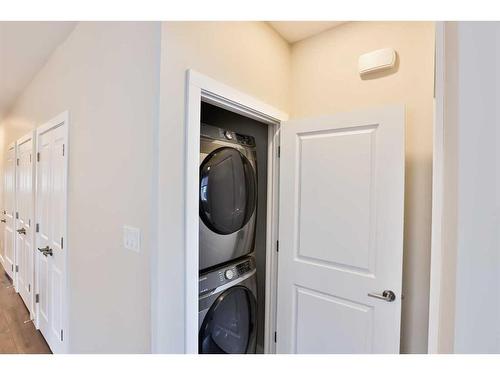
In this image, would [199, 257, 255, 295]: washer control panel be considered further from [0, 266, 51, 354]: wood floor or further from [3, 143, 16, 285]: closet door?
[3, 143, 16, 285]: closet door

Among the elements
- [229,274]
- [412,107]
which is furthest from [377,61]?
[229,274]

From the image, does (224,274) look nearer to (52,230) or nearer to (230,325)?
(230,325)

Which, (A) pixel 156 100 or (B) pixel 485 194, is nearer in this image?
(B) pixel 485 194

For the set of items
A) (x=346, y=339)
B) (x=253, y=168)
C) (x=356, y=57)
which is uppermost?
(x=356, y=57)

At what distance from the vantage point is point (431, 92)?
47.2 inches

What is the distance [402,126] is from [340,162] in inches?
13.6

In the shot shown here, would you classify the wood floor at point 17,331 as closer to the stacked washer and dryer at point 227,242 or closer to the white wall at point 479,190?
the stacked washer and dryer at point 227,242

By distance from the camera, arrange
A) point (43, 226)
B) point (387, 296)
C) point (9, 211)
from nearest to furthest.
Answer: point (387, 296) < point (43, 226) < point (9, 211)

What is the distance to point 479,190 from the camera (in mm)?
377

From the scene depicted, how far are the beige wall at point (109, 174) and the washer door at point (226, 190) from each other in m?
0.37

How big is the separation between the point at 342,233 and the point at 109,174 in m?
1.32
